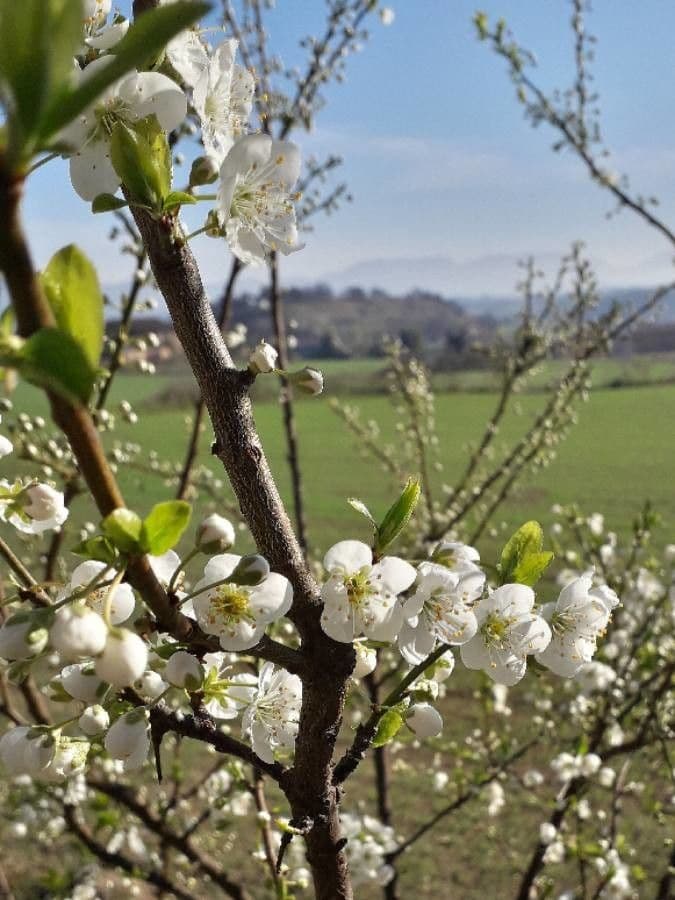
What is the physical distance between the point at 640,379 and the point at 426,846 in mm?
14555

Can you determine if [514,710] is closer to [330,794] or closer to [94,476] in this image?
[330,794]

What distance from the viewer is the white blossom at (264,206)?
444 millimetres

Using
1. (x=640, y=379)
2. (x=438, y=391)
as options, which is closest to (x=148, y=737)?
(x=438, y=391)

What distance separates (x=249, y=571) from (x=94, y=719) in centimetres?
15

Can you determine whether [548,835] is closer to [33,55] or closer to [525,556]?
[525,556]

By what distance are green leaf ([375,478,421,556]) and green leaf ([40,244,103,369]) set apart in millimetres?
207

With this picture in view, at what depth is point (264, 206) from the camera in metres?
0.50

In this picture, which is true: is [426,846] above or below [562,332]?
below

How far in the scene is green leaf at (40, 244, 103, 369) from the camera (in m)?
0.25

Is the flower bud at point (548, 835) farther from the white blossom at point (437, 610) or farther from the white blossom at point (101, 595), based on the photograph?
the white blossom at point (101, 595)

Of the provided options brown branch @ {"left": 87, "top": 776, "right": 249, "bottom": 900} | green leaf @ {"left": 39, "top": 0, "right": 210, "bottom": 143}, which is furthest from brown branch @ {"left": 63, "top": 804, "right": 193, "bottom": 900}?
green leaf @ {"left": 39, "top": 0, "right": 210, "bottom": 143}

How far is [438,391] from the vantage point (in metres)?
13.9

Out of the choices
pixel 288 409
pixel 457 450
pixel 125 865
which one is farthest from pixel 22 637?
pixel 457 450

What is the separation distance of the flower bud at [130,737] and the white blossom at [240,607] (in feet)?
0.21
